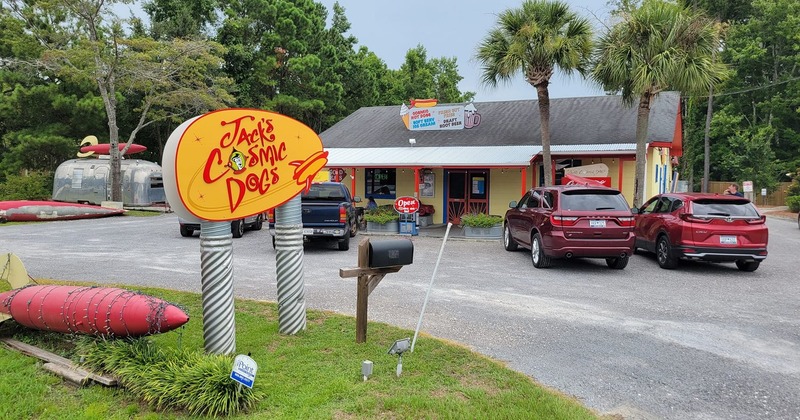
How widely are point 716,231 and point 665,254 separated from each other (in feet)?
3.46

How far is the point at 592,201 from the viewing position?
9.95 meters

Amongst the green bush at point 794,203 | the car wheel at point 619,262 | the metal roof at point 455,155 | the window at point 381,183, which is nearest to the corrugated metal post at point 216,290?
the car wheel at point 619,262

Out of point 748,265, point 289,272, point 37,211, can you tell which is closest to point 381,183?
point 37,211

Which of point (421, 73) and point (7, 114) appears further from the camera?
point (421, 73)

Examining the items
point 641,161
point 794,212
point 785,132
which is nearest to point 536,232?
point 641,161

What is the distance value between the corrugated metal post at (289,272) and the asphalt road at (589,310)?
1203mm

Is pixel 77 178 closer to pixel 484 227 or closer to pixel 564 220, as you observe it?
Answer: pixel 484 227

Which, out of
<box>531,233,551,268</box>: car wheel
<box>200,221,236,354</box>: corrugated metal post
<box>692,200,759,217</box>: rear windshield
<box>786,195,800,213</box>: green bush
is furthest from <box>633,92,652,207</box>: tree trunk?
<box>786,195,800,213</box>: green bush

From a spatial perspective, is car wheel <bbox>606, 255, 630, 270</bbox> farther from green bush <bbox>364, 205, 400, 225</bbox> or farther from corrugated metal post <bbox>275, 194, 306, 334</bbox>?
green bush <bbox>364, 205, 400, 225</bbox>

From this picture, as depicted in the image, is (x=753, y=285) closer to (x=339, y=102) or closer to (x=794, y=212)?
(x=794, y=212)

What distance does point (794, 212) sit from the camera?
29719 mm

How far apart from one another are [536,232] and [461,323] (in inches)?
187

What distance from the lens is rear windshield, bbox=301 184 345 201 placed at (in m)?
13.3

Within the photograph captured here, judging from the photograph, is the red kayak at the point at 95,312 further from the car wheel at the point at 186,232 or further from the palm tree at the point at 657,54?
the palm tree at the point at 657,54
